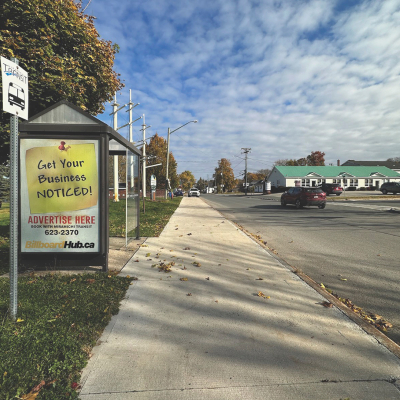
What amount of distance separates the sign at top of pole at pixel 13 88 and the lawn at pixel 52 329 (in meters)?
2.20

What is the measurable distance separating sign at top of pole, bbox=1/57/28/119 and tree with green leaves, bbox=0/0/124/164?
164 inches

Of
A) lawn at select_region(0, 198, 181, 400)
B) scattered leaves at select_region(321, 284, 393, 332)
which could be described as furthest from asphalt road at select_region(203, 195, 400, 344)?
lawn at select_region(0, 198, 181, 400)

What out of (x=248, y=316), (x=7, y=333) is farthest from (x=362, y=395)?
(x=7, y=333)

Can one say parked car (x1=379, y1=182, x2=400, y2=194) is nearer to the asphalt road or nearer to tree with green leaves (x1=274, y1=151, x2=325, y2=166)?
the asphalt road

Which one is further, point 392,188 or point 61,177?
point 392,188

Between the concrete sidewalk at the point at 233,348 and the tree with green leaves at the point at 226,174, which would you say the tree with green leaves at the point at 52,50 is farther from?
the tree with green leaves at the point at 226,174

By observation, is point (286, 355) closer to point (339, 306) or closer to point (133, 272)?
point (339, 306)

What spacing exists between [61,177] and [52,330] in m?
2.73

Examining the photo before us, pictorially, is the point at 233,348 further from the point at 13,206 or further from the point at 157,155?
the point at 157,155

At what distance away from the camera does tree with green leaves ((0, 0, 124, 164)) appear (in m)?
6.41

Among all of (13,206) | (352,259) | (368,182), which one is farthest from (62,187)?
(368,182)

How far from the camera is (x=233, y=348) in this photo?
9.16 feet

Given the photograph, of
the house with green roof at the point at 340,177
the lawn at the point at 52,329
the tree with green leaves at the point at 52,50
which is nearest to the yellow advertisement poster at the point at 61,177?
the lawn at the point at 52,329

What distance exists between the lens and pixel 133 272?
16.9 ft
